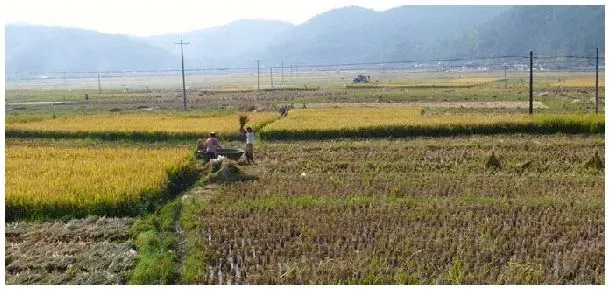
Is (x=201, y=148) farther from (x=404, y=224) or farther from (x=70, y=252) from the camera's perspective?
(x=404, y=224)

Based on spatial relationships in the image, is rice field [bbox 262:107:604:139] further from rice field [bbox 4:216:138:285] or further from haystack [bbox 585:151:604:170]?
rice field [bbox 4:216:138:285]

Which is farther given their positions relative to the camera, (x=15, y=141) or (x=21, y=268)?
(x=15, y=141)

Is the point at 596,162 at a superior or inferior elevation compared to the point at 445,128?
inferior

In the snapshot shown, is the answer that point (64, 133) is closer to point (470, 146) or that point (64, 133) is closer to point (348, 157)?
point (348, 157)

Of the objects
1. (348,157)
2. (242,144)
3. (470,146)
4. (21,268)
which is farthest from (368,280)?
(242,144)

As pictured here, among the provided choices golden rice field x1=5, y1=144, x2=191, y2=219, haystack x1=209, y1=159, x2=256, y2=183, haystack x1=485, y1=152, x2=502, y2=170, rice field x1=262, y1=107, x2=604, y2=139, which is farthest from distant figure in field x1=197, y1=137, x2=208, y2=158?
haystack x1=485, y1=152, x2=502, y2=170

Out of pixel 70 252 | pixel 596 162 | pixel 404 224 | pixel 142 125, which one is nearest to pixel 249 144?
pixel 404 224

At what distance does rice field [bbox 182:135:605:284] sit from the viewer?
22.3 ft

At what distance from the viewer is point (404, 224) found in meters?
8.53

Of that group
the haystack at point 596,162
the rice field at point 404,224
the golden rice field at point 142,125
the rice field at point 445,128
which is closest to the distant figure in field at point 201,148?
the rice field at point 404,224

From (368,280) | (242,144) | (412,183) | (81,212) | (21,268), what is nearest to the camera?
(368,280)

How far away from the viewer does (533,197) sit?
10047 mm

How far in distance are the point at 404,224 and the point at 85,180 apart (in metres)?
5.64

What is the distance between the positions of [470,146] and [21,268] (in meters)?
11.6
